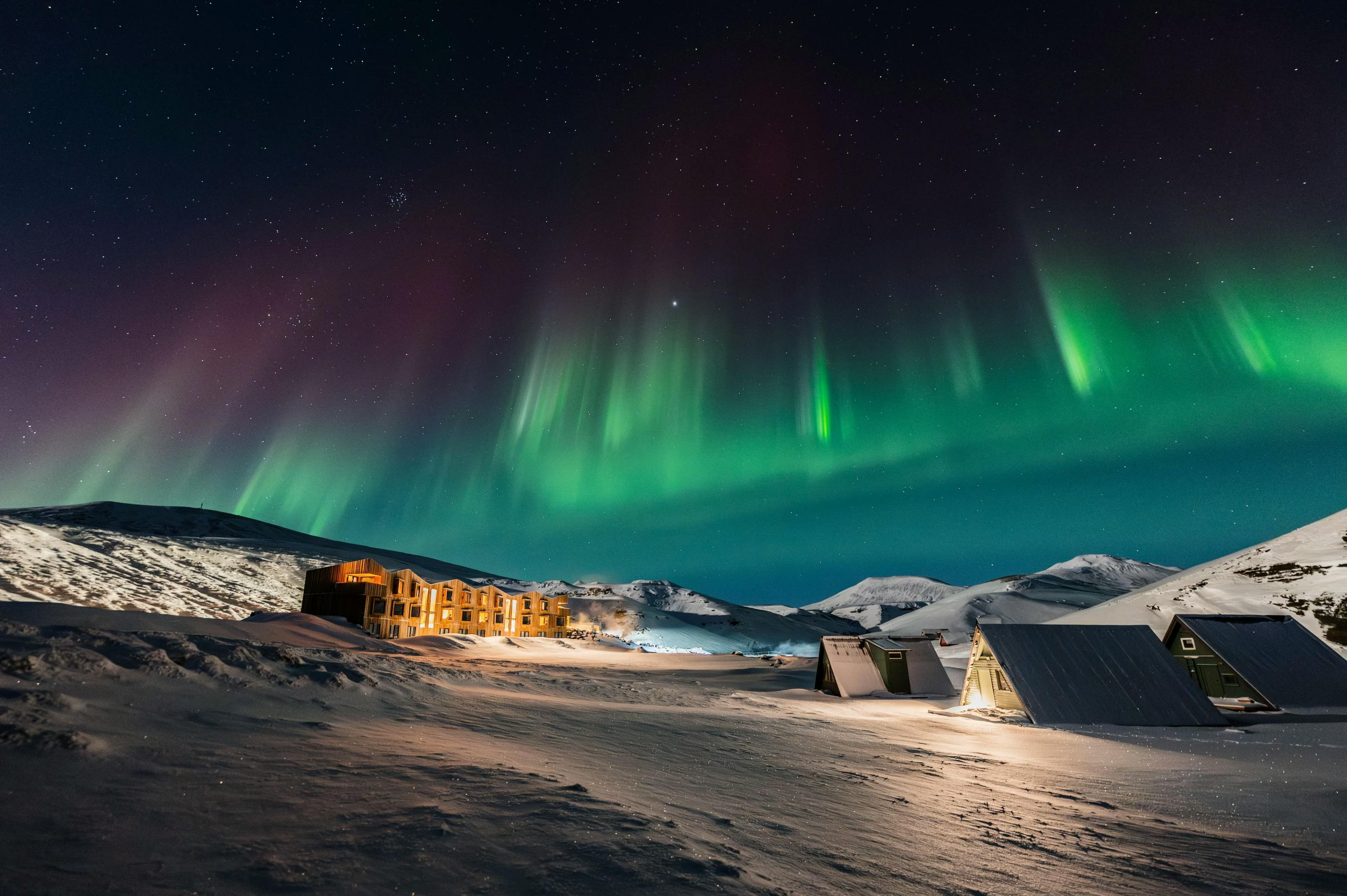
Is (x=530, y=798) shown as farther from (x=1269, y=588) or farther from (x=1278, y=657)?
(x=1269, y=588)

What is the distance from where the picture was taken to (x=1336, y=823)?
10.0m

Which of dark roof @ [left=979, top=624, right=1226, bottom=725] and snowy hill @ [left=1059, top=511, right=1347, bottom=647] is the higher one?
snowy hill @ [left=1059, top=511, right=1347, bottom=647]

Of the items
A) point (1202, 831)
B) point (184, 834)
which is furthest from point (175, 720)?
point (1202, 831)

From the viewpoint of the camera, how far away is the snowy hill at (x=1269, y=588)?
44031mm

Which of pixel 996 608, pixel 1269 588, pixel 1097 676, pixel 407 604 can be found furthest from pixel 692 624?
pixel 1097 676

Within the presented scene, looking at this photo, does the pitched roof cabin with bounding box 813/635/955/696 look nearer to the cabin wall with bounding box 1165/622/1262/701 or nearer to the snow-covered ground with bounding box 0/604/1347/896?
the cabin wall with bounding box 1165/622/1262/701

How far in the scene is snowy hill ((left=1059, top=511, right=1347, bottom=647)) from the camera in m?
44.0

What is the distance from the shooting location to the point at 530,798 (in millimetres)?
6715

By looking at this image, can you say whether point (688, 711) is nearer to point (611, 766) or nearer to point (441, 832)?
point (611, 766)

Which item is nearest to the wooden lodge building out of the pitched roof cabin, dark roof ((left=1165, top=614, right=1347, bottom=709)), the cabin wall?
the pitched roof cabin

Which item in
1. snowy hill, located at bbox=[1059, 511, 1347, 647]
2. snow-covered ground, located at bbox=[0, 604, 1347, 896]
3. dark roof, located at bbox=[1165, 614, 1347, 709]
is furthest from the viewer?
snowy hill, located at bbox=[1059, 511, 1347, 647]

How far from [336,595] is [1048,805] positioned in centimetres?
7080

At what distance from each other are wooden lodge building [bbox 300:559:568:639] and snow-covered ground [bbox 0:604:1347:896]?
53.5 meters

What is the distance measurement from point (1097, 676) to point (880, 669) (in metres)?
13.1
